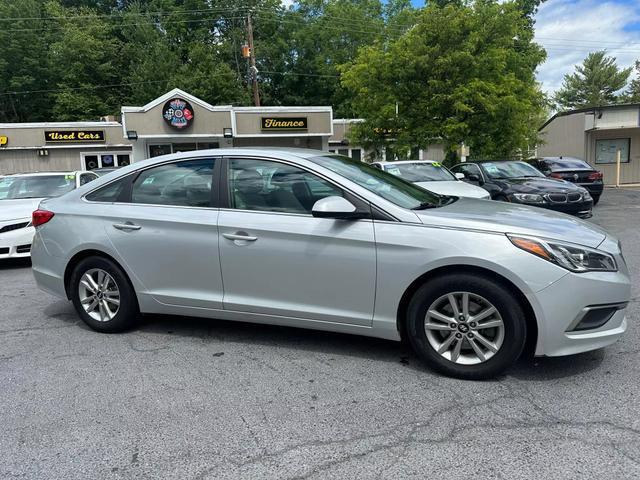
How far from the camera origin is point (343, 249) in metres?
3.53

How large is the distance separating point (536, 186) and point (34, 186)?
9.55m

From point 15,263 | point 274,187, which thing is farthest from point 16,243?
point 274,187

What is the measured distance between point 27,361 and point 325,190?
2679 mm

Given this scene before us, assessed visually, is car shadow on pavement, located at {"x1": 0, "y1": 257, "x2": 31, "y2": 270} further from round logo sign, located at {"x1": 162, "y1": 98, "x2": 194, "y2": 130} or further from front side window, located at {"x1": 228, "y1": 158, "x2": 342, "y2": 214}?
round logo sign, located at {"x1": 162, "y1": 98, "x2": 194, "y2": 130}

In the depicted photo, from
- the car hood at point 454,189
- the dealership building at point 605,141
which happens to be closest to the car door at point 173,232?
the car hood at point 454,189

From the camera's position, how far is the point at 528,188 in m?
10.1

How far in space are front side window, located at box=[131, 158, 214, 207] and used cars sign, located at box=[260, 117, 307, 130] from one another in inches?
875

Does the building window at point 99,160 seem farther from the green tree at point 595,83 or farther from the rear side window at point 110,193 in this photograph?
the green tree at point 595,83

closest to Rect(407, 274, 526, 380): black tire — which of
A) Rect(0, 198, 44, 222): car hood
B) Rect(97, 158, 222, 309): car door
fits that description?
Rect(97, 158, 222, 309): car door

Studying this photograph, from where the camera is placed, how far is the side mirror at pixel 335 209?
3465mm

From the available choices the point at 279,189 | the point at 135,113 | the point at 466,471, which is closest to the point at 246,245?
the point at 279,189

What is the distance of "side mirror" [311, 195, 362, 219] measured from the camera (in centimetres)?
346

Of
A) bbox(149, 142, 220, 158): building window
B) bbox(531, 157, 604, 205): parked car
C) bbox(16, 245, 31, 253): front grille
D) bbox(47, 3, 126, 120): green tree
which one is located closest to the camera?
bbox(16, 245, 31, 253): front grille

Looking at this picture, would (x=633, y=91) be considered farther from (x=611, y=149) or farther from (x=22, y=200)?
(x=22, y=200)
